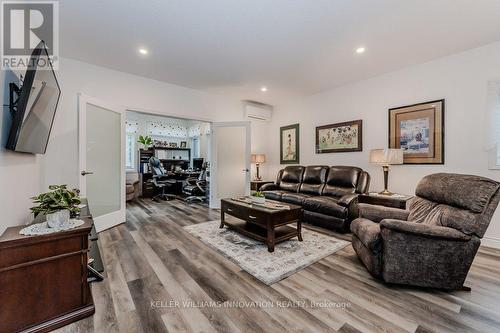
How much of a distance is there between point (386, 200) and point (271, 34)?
8.92 feet

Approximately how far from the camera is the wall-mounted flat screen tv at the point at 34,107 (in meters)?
1.46

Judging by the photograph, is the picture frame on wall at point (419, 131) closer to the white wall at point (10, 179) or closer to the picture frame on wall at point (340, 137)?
the picture frame on wall at point (340, 137)

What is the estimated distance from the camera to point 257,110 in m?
5.62

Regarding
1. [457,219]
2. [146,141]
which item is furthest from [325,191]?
[146,141]

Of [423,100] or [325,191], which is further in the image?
[325,191]

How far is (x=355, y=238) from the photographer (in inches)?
90.7

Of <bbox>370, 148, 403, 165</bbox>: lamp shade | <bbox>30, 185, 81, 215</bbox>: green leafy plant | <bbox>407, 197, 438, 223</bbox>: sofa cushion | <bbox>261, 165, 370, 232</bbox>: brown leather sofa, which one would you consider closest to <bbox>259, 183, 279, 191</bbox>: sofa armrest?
<bbox>261, 165, 370, 232</bbox>: brown leather sofa

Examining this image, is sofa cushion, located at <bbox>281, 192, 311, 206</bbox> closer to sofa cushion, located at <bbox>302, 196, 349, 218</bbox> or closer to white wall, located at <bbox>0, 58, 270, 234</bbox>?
sofa cushion, located at <bbox>302, 196, 349, 218</bbox>

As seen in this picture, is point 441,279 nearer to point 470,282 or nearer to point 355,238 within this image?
point 470,282

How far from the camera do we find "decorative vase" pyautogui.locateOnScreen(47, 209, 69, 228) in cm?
146

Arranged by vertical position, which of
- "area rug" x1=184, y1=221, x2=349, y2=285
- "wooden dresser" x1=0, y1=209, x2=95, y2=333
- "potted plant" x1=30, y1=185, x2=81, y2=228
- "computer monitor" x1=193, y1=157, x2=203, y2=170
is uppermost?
"computer monitor" x1=193, y1=157, x2=203, y2=170

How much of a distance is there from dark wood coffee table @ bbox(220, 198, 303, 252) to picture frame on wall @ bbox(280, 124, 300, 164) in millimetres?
2613

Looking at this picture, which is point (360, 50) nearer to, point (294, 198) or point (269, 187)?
point (294, 198)

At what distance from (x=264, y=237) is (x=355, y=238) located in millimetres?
1010
